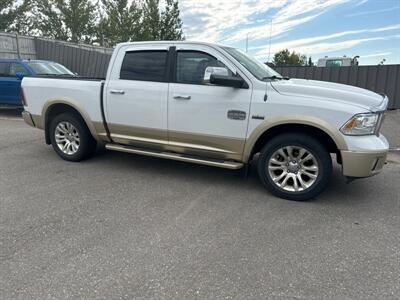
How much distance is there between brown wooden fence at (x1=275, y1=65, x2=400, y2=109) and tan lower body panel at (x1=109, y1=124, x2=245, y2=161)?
9486 millimetres

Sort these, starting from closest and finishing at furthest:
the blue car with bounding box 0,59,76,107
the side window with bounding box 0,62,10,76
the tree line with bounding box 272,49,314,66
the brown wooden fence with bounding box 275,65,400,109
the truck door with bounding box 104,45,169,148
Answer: the truck door with bounding box 104,45,169,148, the blue car with bounding box 0,59,76,107, the side window with bounding box 0,62,10,76, the brown wooden fence with bounding box 275,65,400,109, the tree line with bounding box 272,49,314,66

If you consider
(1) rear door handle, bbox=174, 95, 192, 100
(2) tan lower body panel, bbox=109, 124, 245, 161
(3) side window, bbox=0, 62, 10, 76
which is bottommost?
(2) tan lower body panel, bbox=109, 124, 245, 161

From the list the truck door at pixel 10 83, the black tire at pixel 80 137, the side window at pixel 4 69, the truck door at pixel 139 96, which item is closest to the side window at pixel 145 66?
the truck door at pixel 139 96

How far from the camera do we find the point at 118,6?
87.9 ft

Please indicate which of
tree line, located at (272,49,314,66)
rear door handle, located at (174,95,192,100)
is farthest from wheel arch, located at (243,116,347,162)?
tree line, located at (272,49,314,66)

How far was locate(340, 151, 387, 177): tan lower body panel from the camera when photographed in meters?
3.61

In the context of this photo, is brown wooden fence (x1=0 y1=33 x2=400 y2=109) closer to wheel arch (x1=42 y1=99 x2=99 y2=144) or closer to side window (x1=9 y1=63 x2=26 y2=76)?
side window (x1=9 y1=63 x2=26 y2=76)

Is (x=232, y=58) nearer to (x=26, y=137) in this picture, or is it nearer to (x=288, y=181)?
(x=288, y=181)

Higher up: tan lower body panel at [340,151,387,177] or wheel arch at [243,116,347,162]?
wheel arch at [243,116,347,162]

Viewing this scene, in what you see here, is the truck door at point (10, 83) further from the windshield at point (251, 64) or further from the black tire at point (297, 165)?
the black tire at point (297, 165)

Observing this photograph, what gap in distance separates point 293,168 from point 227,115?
1.07 m

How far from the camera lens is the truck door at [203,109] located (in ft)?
13.5

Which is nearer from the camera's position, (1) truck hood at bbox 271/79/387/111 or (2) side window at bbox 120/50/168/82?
(1) truck hood at bbox 271/79/387/111

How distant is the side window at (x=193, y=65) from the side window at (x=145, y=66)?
0.76 feet
